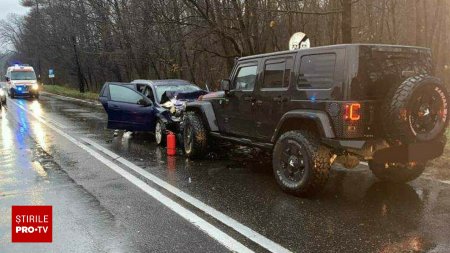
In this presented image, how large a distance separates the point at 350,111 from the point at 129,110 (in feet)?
23.8

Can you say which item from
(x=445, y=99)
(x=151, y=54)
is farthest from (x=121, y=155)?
(x=151, y=54)

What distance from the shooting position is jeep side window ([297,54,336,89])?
18.9ft

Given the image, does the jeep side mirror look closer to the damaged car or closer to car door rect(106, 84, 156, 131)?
the damaged car

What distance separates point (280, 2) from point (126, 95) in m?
7.96

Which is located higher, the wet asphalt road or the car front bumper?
the car front bumper

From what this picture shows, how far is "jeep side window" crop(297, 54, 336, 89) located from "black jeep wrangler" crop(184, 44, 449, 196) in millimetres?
13

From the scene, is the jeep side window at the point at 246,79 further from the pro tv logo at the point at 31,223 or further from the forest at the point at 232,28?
the forest at the point at 232,28

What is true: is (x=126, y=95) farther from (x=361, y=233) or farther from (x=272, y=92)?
(x=361, y=233)

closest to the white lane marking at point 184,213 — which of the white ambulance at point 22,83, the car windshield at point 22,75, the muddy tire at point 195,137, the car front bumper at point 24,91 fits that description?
the muddy tire at point 195,137

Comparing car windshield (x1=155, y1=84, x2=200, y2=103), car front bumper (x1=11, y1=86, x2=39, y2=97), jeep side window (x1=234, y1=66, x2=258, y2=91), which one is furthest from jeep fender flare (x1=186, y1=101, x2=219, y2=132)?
car front bumper (x1=11, y1=86, x2=39, y2=97)

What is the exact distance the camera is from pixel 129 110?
11469mm

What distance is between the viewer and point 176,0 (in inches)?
821

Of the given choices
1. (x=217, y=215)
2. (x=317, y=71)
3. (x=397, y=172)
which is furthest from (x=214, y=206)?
(x=397, y=172)

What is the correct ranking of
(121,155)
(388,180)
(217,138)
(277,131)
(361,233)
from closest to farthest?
1. (361,233)
2. (277,131)
3. (388,180)
4. (217,138)
5. (121,155)
